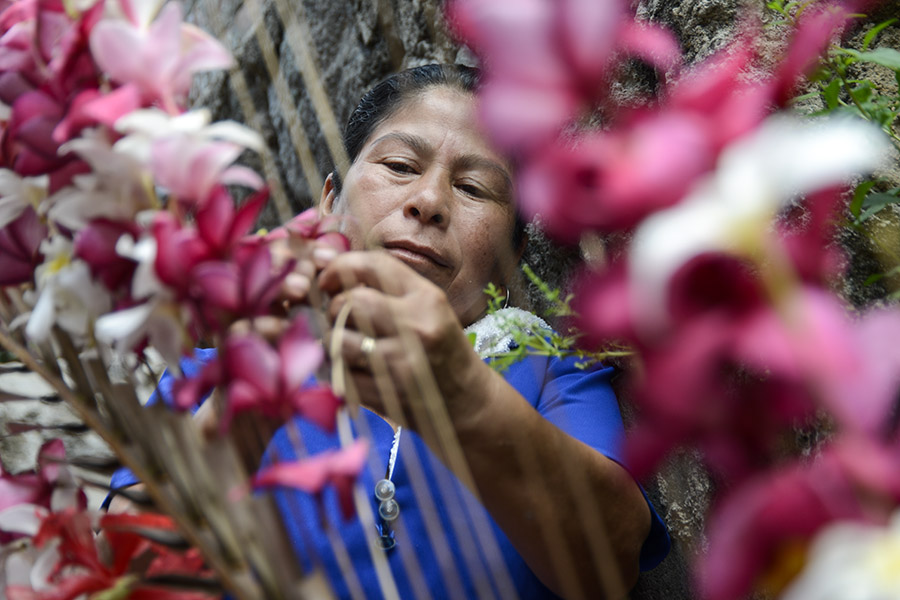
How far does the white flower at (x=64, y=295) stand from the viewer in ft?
1.10

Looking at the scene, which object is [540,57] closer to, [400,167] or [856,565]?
[856,565]

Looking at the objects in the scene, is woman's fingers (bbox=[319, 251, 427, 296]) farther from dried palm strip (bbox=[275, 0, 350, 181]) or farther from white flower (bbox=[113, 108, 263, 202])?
dried palm strip (bbox=[275, 0, 350, 181])

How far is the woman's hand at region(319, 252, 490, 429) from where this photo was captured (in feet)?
1.37

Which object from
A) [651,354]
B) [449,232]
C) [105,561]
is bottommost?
[449,232]

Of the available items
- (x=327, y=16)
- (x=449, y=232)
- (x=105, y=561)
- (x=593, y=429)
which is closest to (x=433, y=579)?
(x=593, y=429)

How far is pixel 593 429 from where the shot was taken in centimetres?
87

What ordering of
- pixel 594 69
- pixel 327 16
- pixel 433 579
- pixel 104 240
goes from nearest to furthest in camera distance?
pixel 594 69 < pixel 104 240 < pixel 433 579 < pixel 327 16

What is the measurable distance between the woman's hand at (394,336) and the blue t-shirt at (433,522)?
36cm

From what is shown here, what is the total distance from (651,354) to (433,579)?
0.66m

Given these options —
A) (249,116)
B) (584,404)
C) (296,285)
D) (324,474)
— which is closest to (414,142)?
(584,404)

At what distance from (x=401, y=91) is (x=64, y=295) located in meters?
0.84

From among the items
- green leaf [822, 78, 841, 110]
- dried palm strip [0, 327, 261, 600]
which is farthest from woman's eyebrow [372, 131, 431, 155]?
dried palm strip [0, 327, 261, 600]

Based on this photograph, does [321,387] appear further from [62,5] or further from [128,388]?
[62,5]

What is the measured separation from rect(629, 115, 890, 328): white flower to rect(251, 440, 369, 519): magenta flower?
4.9 inches
